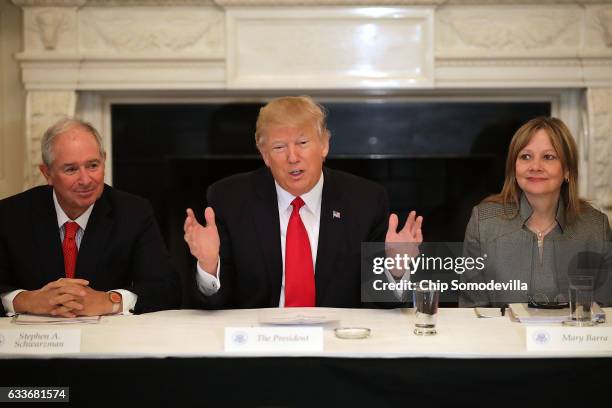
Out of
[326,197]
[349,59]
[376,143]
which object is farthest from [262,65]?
[326,197]

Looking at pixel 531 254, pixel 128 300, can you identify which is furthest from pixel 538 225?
pixel 128 300

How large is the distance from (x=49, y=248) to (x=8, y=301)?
26 cm

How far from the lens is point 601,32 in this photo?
3.88 meters

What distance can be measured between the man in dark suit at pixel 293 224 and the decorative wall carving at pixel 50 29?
179 cm

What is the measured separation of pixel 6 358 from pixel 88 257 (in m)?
0.73

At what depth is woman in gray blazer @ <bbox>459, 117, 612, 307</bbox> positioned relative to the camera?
2.25 m

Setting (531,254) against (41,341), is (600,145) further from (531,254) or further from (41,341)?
(41,341)

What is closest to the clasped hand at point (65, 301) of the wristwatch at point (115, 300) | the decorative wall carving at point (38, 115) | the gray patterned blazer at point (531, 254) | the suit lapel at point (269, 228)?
the wristwatch at point (115, 300)

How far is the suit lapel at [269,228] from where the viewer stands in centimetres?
236

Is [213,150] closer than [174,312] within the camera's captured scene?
No

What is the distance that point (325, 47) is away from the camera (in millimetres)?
3895
